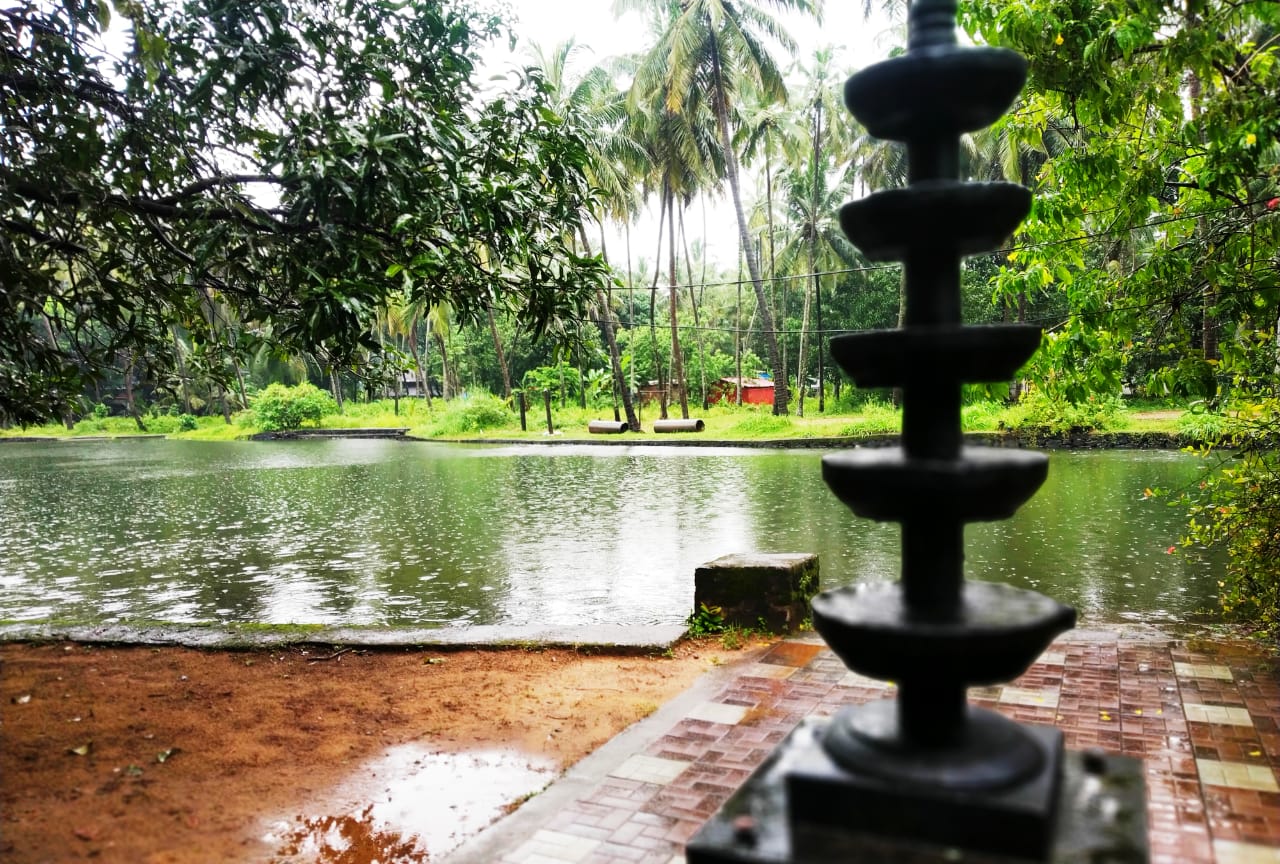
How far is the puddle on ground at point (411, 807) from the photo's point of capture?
10.6 ft

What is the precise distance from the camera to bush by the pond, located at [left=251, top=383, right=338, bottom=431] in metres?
41.9

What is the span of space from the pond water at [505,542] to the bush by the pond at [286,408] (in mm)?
20699

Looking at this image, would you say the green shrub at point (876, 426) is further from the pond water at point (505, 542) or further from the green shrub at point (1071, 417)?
the pond water at point (505, 542)

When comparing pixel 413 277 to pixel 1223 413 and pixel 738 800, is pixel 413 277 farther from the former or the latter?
pixel 1223 413

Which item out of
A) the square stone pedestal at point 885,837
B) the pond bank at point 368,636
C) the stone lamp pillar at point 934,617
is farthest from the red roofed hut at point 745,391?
the square stone pedestal at point 885,837

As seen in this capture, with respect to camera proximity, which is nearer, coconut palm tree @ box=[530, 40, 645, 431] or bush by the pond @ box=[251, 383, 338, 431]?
coconut palm tree @ box=[530, 40, 645, 431]

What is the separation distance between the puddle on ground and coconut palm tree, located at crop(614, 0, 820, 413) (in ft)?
74.9

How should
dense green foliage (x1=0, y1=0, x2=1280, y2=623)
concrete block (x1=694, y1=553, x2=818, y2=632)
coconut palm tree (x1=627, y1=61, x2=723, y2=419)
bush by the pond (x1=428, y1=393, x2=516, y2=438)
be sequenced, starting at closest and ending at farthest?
dense green foliage (x1=0, y1=0, x2=1280, y2=623) → concrete block (x1=694, y1=553, x2=818, y2=632) → coconut palm tree (x1=627, y1=61, x2=723, y2=419) → bush by the pond (x1=428, y1=393, x2=516, y2=438)

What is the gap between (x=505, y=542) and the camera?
11539mm

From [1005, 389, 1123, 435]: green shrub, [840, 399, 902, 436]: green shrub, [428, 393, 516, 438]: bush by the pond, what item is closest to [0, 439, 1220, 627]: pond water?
[1005, 389, 1123, 435]: green shrub

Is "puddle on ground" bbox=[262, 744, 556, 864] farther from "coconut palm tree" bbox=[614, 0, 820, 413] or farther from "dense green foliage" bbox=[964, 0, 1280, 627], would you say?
"coconut palm tree" bbox=[614, 0, 820, 413]

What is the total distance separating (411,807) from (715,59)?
2516 centimetres

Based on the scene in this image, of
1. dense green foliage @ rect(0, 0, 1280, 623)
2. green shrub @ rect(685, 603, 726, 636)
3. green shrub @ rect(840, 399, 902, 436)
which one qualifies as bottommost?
green shrub @ rect(685, 603, 726, 636)

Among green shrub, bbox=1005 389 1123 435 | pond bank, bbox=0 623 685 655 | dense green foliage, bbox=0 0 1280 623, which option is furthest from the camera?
green shrub, bbox=1005 389 1123 435
